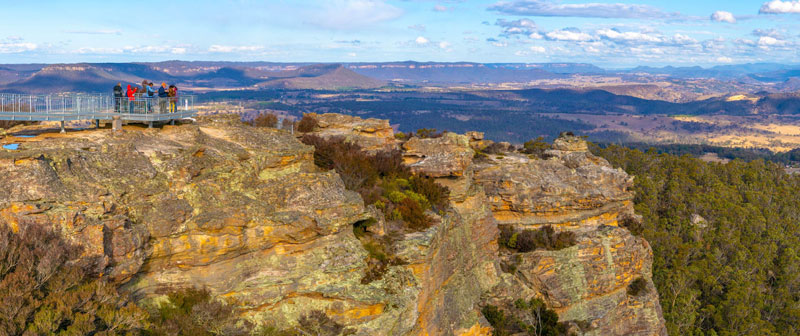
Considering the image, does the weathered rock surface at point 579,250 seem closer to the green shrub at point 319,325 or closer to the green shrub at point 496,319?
the green shrub at point 496,319

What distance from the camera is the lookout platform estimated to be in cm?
2209

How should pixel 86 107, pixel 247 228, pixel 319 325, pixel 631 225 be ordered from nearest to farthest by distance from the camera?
1. pixel 319 325
2. pixel 247 228
3. pixel 86 107
4. pixel 631 225

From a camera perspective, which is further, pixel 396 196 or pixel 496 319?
pixel 496 319

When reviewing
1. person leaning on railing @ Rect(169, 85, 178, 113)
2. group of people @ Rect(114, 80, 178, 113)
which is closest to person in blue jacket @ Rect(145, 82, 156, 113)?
group of people @ Rect(114, 80, 178, 113)

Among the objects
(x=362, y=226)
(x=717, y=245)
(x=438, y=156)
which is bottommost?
(x=717, y=245)

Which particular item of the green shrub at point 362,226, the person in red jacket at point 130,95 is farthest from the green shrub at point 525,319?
the person in red jacket at point 130,95

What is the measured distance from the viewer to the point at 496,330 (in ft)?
90.1

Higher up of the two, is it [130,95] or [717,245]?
[130,95]

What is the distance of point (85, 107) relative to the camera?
2436 cm

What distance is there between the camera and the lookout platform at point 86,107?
22.1 meters

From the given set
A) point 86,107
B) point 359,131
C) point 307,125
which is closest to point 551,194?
point 359,131

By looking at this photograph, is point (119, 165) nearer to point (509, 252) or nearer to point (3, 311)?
point (3, 311)

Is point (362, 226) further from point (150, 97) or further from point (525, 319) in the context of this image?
point (525, 319)

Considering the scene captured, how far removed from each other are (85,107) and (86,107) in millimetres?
114
